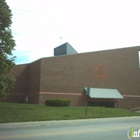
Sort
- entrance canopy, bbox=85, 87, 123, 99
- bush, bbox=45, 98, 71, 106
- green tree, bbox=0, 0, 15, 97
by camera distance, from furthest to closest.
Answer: entrance canopy, bbox=85, 87, 123, 99 < bush, bbox=45, 98, 71, 106 < green tree, bbox=0, 0, 15, 97

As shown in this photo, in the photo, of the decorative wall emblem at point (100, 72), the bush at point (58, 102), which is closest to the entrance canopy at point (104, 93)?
the decorative wall emblem at point (100, 72)

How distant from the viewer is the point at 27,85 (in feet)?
141

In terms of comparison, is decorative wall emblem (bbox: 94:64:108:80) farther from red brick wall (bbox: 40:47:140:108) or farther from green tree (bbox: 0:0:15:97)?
green tree (bbox: 0:0:15:97)

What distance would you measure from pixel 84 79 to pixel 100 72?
340cm

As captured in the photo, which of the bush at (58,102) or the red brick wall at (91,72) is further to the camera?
the red brick wall at (91,72)

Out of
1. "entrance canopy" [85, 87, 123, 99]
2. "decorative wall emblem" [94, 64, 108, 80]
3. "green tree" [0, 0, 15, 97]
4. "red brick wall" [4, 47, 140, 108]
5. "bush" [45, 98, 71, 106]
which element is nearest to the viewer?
"green tree" [0, 0, 15, 97]

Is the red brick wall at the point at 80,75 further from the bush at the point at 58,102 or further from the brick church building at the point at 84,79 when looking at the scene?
the bush at the point at 58,102

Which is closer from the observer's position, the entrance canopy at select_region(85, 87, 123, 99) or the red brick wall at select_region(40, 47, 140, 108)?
the red brick wall at select_region(40, 47, 140, 108)

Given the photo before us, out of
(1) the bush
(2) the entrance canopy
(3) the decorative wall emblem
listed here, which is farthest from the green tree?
(3) the decorative wall emblem

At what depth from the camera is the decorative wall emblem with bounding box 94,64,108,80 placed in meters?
40.9

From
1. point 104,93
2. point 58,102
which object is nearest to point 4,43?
point 58,102

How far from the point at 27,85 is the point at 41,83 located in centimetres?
701

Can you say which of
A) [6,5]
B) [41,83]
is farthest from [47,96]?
[6,5]

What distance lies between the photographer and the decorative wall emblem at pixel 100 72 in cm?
4091
